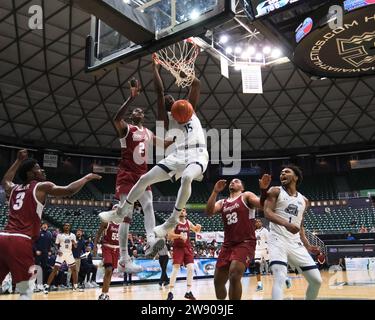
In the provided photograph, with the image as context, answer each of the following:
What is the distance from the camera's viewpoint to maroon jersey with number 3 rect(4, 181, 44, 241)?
5.14m

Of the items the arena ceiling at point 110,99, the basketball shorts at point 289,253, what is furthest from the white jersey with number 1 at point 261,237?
the arena ceiling at point 110,99

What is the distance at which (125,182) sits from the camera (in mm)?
6387

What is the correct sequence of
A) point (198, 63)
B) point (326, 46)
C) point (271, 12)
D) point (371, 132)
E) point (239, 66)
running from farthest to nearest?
point (371, 132)
point (198, 63)
point (239, 66)
point (326, 46)
point (271, 12)

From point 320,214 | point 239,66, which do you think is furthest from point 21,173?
point 320,214

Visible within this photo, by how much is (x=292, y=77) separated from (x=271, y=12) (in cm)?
1744

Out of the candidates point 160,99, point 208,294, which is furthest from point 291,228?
point 208,294

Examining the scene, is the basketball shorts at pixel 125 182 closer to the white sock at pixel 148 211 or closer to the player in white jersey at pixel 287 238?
the white sock at pixel 148 211

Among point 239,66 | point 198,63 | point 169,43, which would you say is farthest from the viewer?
point 198,63

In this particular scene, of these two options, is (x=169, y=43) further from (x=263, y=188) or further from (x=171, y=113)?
(x=263, y=188)

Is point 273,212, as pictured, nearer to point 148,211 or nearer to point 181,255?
point 148,211

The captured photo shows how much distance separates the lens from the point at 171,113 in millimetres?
5535

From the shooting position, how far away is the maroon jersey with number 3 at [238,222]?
6406 mm

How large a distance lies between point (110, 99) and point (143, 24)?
22.8 meters

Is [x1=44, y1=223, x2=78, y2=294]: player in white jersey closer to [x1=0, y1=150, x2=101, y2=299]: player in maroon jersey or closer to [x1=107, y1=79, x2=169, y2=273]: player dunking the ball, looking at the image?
[x1=107, y1=79, x2=169, y2=273]: player dunking the ball
